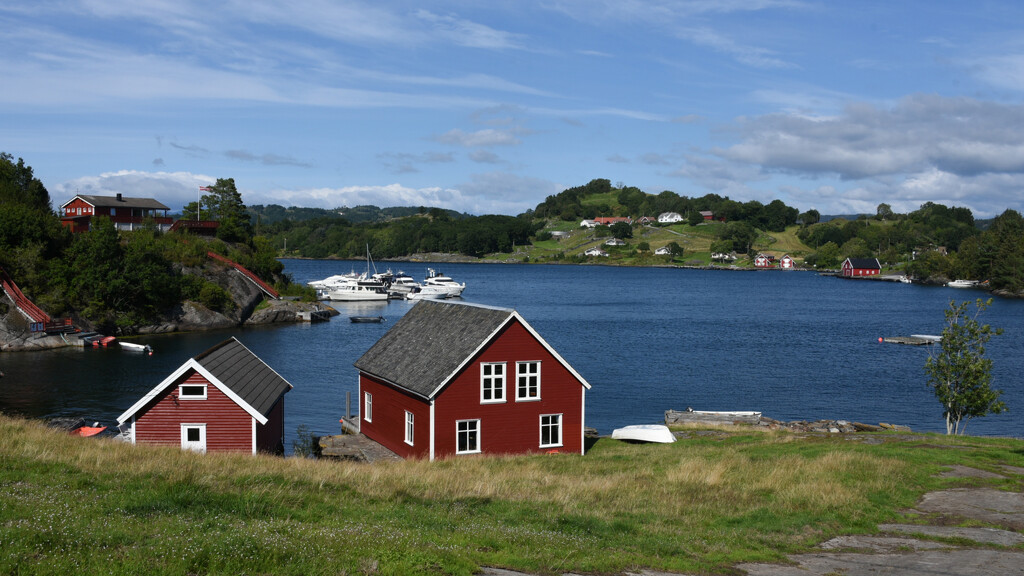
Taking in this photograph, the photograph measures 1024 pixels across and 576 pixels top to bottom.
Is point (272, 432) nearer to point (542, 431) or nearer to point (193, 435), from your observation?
point (193, 435)

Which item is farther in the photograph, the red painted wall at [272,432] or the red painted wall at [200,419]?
the red painted wall at [272,432]

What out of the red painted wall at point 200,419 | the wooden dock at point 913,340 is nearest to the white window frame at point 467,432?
the red painted wall at point 200,419

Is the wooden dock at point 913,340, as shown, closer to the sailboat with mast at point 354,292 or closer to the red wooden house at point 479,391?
the red wooden house at point 479,391

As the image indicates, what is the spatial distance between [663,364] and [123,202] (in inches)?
3319

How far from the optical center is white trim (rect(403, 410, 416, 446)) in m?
32.4

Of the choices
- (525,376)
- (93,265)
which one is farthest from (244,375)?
(93,265)

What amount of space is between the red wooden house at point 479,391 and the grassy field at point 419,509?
418cm

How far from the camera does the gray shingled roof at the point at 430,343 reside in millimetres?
32000

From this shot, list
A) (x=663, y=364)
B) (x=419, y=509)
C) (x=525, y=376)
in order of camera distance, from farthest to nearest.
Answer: (x=663, y=364)
(x=525, y=376)
(x=419, y=509)

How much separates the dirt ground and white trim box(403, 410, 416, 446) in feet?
62.5

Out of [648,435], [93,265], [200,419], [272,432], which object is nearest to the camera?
[200,419]

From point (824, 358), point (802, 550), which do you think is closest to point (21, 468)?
point (802, 550)

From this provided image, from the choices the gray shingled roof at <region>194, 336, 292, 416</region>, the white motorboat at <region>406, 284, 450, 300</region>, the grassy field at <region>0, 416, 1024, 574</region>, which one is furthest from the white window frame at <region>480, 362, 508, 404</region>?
the white motorboat at <region>406, 284, 450, 300</region>

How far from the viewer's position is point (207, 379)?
2998 centimetres
